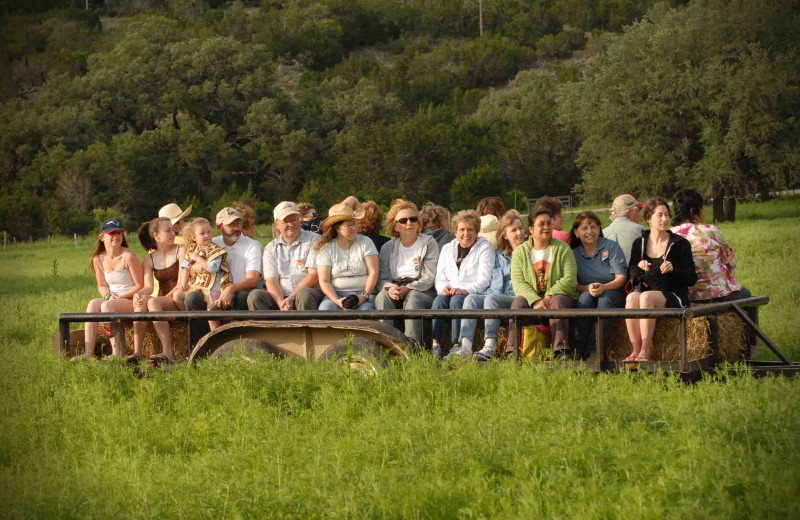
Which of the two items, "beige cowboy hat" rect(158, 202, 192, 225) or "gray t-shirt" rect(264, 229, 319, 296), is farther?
"beige cowboy hat" rect(158, 202, 192, 225)

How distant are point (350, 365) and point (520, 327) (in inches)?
52.8

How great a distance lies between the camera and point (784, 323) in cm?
1219

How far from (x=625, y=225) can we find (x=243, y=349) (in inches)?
144

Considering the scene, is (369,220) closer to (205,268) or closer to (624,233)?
(205,268)

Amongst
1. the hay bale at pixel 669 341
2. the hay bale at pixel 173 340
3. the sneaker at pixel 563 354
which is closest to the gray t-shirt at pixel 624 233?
the hay bale at pixel 669 341

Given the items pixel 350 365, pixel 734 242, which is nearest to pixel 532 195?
pixel 734 242

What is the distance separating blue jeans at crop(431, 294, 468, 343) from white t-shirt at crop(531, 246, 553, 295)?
0.61m

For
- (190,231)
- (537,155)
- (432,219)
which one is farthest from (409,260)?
(537,155)

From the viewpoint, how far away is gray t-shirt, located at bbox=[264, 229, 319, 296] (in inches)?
385

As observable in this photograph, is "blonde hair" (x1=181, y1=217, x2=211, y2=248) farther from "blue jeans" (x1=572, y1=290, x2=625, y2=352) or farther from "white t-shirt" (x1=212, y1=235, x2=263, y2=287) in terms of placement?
"blue jeans" (x1=572, y1=290, x2=625, y2=352)

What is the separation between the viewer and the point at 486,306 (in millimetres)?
8797

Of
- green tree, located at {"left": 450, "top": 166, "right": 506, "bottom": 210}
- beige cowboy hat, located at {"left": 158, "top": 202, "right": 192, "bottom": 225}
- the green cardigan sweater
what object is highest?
green tree, located at {"left": 450, "top": 166, "right": 506, "bottom": 210}

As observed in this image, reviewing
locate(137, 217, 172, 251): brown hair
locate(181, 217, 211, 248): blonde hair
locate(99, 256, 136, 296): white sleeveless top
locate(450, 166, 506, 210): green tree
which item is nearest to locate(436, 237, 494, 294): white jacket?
locate(181, 217, 211, 248): blonde hair

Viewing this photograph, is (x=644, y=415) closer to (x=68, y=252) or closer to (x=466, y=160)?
(x=68, y=252)
